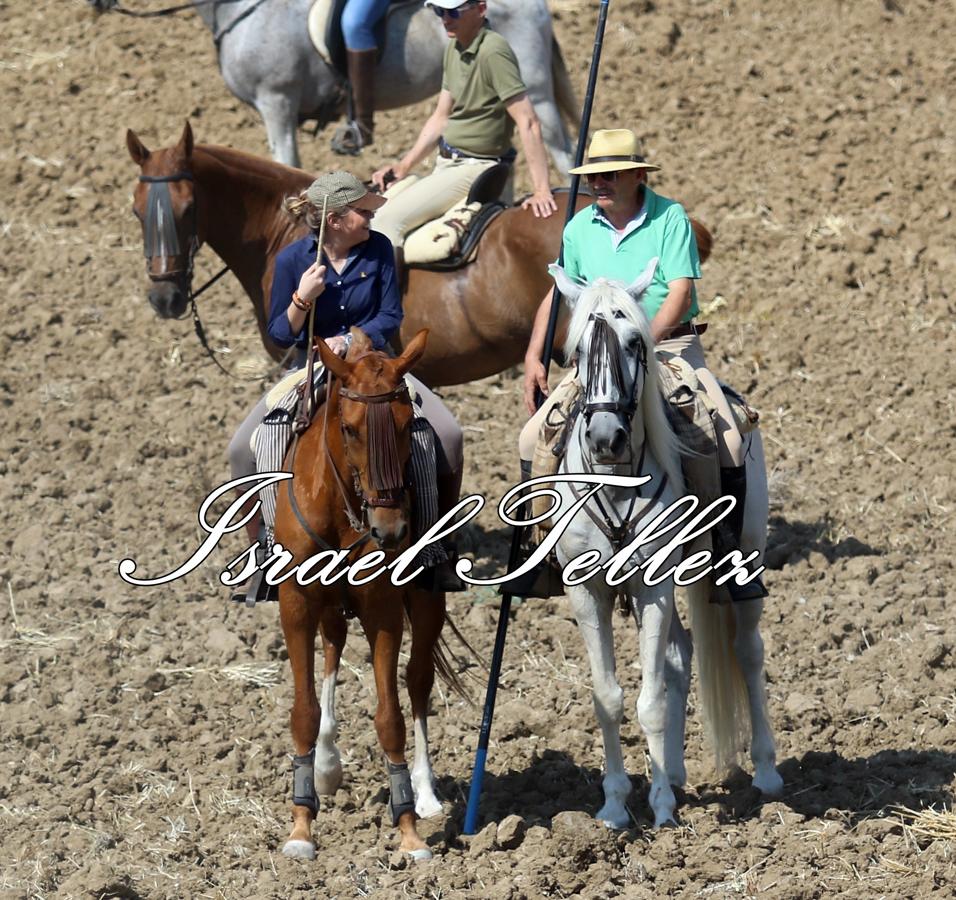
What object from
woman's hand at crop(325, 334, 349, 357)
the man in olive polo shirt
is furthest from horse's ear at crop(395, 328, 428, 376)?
the man in olive polo shirt

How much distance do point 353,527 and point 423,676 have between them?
1005mm

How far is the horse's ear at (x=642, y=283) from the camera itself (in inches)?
245

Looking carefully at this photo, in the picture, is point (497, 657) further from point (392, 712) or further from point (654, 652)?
point (654, 652)

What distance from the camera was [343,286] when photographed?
22.5 feet

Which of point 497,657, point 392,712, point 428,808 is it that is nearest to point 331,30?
point 497,657

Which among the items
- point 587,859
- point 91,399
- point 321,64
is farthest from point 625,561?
point 321,64

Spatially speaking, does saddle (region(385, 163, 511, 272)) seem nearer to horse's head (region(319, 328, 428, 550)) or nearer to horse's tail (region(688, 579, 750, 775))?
horse's tail (region(688, 579, 750, 775))

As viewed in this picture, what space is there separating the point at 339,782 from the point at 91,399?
5.12 m

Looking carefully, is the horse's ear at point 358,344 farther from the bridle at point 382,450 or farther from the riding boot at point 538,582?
Answer: the riding boot at point 538,582

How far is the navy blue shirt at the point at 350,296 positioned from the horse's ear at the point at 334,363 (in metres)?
0.65

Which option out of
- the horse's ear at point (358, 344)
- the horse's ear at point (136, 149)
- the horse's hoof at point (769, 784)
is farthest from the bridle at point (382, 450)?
the horse's ear at point (136, 149)

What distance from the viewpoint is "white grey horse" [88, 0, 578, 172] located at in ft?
39.7

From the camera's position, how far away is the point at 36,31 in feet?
54.7

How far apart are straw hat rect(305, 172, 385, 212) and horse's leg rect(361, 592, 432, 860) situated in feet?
5.03
